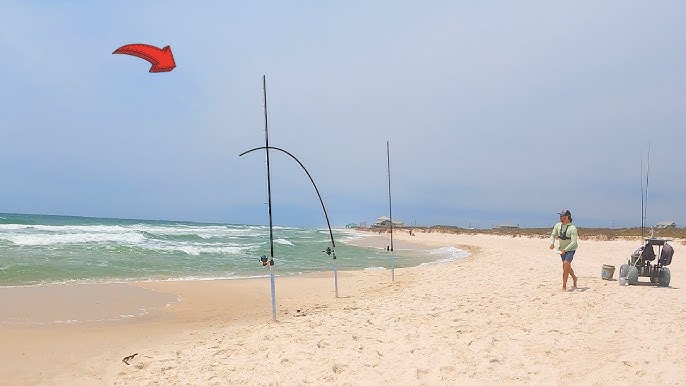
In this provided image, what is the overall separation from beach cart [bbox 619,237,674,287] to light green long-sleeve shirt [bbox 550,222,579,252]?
1183mm

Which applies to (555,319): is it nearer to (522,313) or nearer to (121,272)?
(522,313)

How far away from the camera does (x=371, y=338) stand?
5.86 metres

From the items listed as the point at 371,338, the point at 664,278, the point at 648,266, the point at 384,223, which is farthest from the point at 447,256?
the point at 384,223

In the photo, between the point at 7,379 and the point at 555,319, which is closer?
the point at 7,379

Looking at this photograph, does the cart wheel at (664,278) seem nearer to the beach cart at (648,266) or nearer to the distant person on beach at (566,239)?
the beach cart at (648,266)

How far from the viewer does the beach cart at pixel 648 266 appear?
28.1 feet

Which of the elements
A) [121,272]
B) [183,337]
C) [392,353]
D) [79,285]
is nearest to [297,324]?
[183,337]

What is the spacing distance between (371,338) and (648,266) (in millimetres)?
6042

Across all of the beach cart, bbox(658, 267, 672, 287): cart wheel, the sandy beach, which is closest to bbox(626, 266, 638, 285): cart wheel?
the beach cart

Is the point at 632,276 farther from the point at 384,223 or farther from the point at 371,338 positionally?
the point at 384,223

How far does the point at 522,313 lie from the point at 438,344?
1.73m

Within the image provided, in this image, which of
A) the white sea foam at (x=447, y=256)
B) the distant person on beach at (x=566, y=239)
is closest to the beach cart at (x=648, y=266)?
the distant person on beach at (x=566, y=239)

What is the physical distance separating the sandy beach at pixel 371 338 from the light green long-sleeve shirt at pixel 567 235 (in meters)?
0.75

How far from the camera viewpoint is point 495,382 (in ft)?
14.2
